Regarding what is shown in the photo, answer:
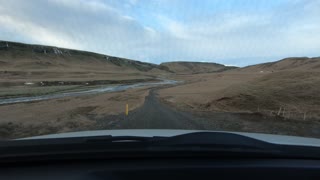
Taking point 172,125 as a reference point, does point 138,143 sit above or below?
above

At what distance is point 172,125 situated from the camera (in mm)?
19828

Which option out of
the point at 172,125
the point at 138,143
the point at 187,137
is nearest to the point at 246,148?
the point at 187,137

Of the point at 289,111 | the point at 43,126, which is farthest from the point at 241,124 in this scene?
the point at 43,126

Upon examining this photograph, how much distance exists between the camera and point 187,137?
11.7 ft

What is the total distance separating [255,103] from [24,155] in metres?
29.3

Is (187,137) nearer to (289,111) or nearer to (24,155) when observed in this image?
(24,155)

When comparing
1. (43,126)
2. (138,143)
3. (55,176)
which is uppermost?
(138,143)

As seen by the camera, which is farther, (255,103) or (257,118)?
(255,103)

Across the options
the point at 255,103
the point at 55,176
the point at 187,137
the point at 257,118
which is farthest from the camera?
the point at 255,103

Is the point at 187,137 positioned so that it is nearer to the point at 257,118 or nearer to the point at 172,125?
the point at 172,125

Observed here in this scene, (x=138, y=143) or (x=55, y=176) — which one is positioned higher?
(x=138, y=143)

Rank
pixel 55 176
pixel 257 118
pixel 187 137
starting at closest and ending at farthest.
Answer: pixel 55 176, pixel 187 137, pixel 257 118

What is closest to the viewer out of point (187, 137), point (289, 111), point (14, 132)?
point (187, 137)

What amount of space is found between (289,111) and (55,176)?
83.3 ft
